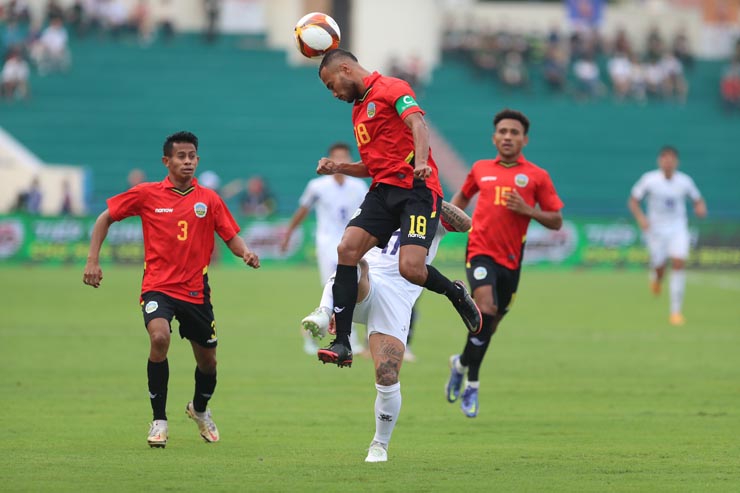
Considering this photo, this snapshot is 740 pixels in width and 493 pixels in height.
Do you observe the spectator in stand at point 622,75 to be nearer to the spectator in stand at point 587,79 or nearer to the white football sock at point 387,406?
the spectator in stand at point 587,79

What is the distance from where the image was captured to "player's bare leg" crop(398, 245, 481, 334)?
9227 mm

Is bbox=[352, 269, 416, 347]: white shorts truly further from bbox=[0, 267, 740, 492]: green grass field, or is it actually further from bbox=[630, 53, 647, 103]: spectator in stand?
bbox=[630, 53, 647, 103]: spectator in stand

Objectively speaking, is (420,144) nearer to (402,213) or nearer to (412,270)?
(402,213)

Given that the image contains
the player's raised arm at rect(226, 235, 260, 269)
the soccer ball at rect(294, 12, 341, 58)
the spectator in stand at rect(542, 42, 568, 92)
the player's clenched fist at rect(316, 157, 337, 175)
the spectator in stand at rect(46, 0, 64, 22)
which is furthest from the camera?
the spectator in stand at rect(542, 42, 568, 92)

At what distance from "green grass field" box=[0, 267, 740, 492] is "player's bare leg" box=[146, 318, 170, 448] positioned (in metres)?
0.19

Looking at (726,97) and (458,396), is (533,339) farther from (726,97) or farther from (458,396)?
(726,97)

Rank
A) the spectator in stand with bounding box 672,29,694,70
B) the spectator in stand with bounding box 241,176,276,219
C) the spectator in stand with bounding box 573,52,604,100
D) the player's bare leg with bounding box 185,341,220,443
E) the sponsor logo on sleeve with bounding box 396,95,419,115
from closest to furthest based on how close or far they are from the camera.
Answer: the sponsor logo on sleeve with bounding box 396,95,419,115
the player's bare leg with bounding box 185,341,220,443
the spectator in stand with bounding box 241,176,276,219
the spectator in stand with bounding box 573,52,604,100
the spectator in stand with bounding box 672,29,694,70

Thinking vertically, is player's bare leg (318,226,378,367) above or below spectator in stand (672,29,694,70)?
below

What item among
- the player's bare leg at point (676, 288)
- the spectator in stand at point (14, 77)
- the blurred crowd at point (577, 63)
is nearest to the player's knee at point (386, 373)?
the player's bare leg at point (676, 288)

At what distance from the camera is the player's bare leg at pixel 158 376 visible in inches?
376

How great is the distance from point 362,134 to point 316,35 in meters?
0.87

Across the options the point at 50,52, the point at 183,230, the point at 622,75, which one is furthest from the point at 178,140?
the point at 622,75

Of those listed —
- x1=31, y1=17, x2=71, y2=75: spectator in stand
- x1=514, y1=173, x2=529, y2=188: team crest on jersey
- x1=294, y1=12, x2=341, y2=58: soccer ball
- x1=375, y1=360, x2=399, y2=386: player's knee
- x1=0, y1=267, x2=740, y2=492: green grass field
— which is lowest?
x1=0, y1=267, x2=740, y2=492: green grass field

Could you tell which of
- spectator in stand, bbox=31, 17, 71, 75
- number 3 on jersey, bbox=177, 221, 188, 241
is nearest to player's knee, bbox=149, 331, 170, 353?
number 3 on jersey, bbox=177, 221, 188, 241
